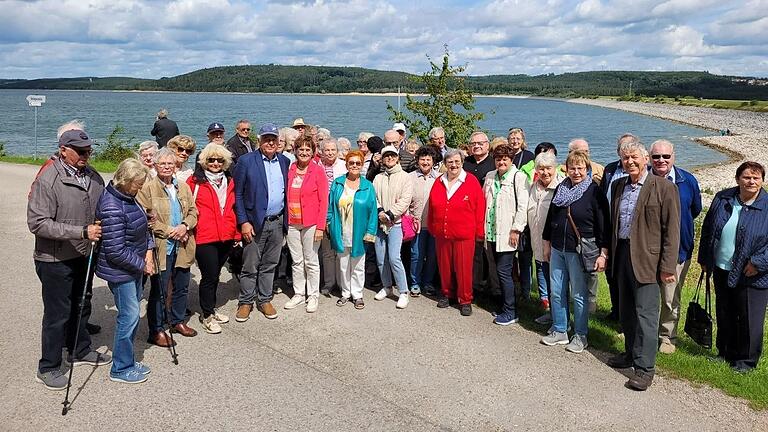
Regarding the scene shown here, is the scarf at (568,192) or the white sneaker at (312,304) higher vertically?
the scarf at (568,192)

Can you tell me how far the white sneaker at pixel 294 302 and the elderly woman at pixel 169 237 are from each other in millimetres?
1166

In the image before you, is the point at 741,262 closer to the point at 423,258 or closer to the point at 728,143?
the point at 423,258

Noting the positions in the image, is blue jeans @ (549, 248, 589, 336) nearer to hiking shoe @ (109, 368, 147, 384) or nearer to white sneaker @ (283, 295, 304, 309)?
white sneaker @ (283, 295, 304, 309)

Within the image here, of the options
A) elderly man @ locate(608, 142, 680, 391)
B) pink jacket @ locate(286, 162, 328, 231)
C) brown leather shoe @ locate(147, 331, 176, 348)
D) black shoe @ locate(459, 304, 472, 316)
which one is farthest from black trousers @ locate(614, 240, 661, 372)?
brown leather shoe @ locate(147, 331, 176, 348)

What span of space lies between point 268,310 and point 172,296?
1072 millimetres

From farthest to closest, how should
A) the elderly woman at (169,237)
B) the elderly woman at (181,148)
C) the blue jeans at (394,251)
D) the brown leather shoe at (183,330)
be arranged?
the blue jeans at (394,251)
the elderly woman at (181,148)
the brown leather shoe at (183,330)
the elderly woman at (169,237)

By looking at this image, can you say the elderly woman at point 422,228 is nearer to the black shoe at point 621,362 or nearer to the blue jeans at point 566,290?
the blue jeans at point 566,290

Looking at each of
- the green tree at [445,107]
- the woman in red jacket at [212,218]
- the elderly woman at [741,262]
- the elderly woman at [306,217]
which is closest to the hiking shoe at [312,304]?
the elderly woman at [306,217]

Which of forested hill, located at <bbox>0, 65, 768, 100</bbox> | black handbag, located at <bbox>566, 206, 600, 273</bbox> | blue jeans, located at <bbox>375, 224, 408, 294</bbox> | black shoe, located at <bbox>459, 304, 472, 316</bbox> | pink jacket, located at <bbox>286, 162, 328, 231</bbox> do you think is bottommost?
black shoe, located at <bbox>459, 304, 472, 316</bbox>

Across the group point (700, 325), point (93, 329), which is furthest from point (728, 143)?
point (93, 329)

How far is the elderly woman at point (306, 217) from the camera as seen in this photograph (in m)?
6.27

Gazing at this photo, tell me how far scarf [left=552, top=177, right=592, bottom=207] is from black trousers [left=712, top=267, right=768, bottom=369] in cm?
148

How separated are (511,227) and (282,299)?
9.31ft

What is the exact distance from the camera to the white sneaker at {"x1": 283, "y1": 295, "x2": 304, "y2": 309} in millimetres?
6552
